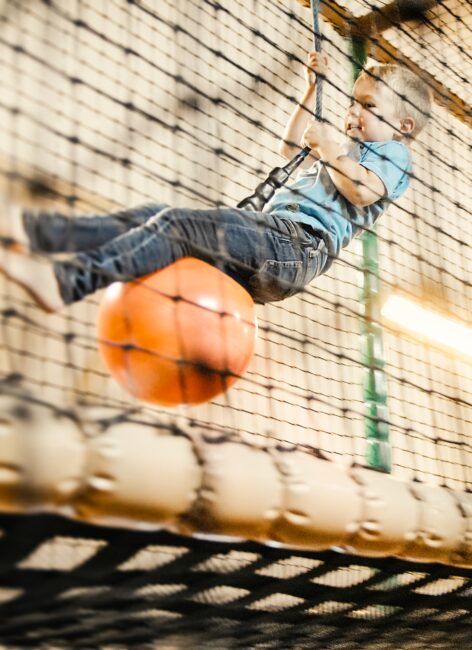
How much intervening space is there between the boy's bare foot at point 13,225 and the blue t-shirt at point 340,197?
661 millimetres

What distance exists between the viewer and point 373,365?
1781 mm

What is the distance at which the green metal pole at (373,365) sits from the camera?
175cm

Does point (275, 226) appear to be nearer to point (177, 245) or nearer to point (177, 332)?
point (177, 245)

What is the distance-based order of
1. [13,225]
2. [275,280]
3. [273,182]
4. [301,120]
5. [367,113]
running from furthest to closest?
[301,120] < [367,113] < [273,182] < [275,280] < [13,225]

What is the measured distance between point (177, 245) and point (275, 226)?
28cm

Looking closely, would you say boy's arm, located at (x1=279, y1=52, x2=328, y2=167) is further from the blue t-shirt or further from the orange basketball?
the orange basketball

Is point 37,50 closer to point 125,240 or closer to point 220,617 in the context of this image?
point 125,240

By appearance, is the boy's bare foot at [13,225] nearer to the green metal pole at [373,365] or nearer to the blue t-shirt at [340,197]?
the blue t-shirt at [340,197]

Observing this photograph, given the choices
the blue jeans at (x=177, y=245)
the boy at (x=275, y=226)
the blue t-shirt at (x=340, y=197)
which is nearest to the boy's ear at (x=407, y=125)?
the boy at (x=275, y=226)

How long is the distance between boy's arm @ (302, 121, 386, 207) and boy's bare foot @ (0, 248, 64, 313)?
2.02 ft

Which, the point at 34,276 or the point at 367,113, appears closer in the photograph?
the point at 34,276

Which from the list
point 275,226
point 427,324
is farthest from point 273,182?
point 427,324

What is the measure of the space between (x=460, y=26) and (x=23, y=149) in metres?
1.50

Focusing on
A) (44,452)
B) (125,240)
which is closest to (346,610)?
(125,240)
